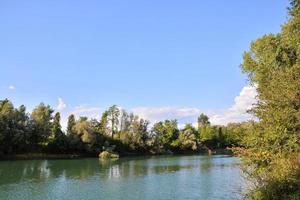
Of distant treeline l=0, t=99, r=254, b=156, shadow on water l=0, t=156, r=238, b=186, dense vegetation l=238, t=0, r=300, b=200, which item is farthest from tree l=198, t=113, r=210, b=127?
dense vegetation l=238, t=0, r=300, b=200

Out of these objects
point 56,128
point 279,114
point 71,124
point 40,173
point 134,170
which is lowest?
point 40,173

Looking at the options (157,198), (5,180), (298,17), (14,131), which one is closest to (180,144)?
(14,131)

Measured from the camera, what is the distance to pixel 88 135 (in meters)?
91.4

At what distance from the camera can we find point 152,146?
11138 centimetres

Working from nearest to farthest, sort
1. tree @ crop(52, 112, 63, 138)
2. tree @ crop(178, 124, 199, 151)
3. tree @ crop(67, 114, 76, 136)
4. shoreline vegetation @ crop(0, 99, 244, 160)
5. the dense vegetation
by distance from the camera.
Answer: the dense vegetation
shoreline vegetation @ crop(0, 99, 244, 160)
tree @ crop(52, 112, 63, 138)
tree @ crop(67, 114, 76, 136)
tree @ crop(178, 124, 199, 151)

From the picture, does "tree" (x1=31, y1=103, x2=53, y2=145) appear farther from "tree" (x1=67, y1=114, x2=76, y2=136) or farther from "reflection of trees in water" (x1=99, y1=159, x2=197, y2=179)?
"reflection of trees in water" (x1=99, y1=159, x2=197, y2=179)

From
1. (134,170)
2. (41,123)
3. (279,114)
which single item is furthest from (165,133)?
(279,114)

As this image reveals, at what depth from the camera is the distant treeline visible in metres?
79.7

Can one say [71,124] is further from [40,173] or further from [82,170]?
[40,173]

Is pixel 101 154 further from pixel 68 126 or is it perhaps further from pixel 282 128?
pixel 282 128

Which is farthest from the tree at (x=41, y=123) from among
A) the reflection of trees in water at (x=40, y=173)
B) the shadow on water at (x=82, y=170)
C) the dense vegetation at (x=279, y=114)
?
the dense vegetation at (x=279, y=114)

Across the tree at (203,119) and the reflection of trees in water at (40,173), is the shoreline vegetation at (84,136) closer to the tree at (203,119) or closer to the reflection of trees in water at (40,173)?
the reflection of trees in water at (40,173)

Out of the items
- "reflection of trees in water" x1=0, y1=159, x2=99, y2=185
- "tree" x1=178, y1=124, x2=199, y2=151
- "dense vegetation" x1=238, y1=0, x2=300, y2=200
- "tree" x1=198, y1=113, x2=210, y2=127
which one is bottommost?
"reflection of trees in water" x1=0, y1=159, x2=99, y2=185

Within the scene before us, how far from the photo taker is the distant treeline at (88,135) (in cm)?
7969
